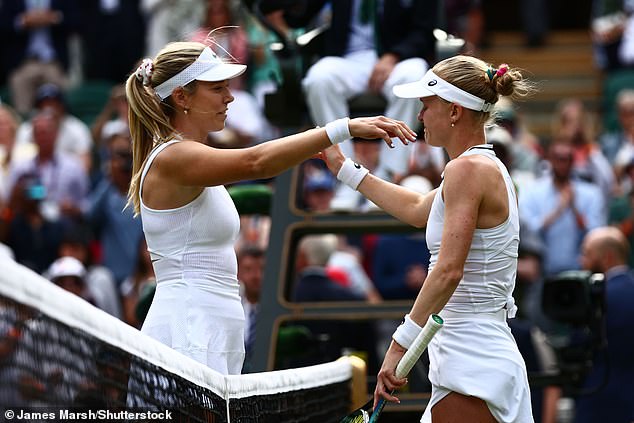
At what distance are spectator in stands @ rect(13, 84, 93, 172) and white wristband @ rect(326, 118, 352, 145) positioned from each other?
8.24 metres

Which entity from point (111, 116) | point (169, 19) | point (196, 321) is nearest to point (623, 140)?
point (169, 19)

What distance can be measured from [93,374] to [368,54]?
15.4 feet

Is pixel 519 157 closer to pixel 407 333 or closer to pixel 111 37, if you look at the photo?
pixel 111 37

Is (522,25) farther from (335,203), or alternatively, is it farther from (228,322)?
(228,322)

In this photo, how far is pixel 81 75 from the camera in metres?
15.9

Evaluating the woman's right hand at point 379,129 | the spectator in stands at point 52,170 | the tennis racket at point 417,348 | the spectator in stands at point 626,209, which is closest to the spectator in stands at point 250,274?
the spectator in stands at point 52,170

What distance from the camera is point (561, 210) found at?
11227mm

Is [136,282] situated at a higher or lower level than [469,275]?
lower

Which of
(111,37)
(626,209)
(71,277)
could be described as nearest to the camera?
(71,277)

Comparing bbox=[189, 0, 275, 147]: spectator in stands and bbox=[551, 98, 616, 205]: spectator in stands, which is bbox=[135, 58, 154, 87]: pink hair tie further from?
bbox=[551, 98, 616, 205]: spectator in stands

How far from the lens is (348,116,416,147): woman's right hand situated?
15.5 feet

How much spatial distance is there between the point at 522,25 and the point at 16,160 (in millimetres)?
8407

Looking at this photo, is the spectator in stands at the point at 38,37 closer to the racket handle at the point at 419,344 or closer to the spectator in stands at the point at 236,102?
the spectator in stands at the point at 236,102

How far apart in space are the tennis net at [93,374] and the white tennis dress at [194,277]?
22cm
